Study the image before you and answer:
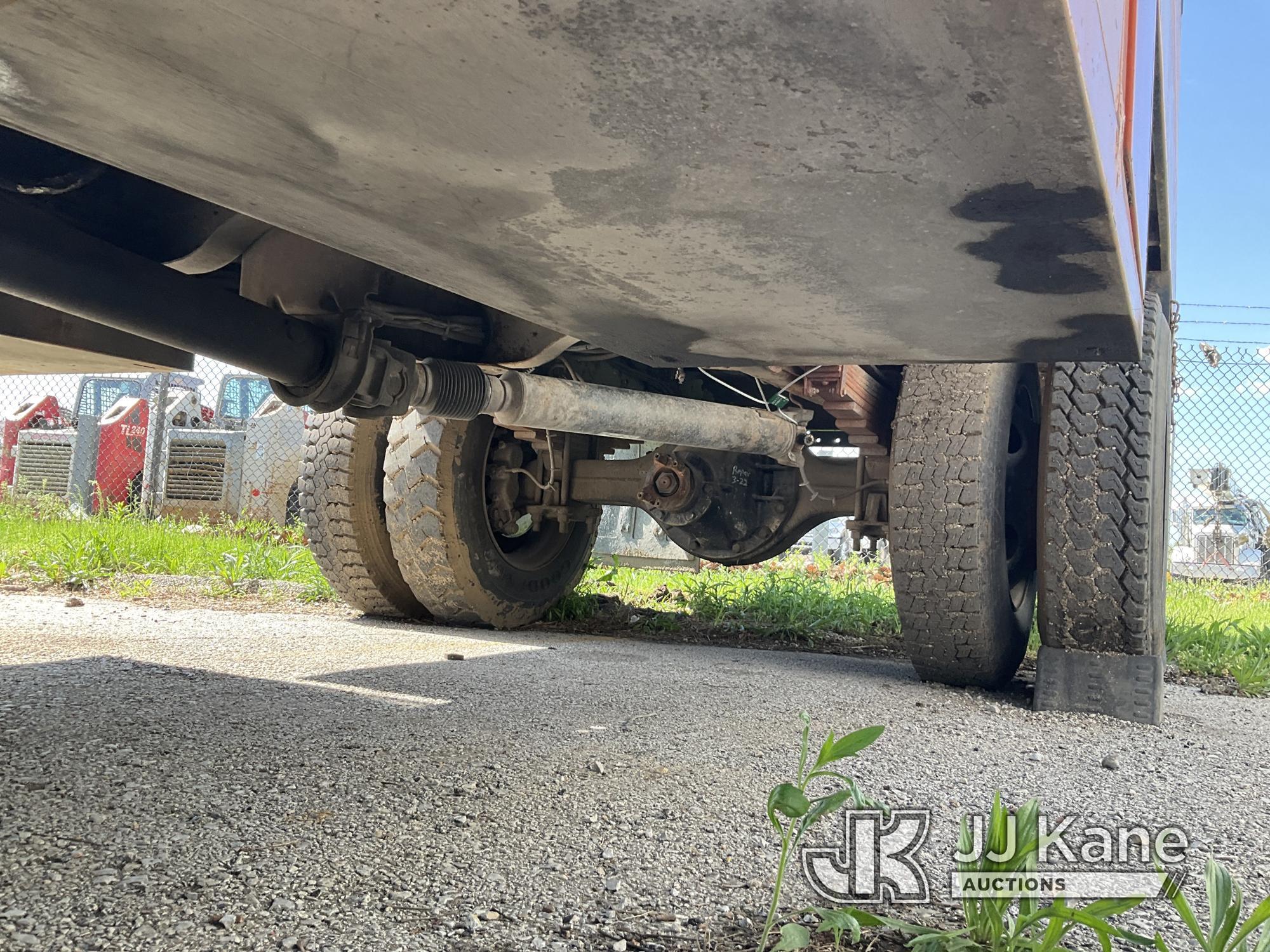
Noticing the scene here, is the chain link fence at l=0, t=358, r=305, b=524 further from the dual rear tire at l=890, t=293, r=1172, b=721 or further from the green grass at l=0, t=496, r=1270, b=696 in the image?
the dual rear tire at l=890, t=293, r=1172, b=721

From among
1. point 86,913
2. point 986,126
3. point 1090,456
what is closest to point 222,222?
point 86,913

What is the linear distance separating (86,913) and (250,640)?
211 centimetres

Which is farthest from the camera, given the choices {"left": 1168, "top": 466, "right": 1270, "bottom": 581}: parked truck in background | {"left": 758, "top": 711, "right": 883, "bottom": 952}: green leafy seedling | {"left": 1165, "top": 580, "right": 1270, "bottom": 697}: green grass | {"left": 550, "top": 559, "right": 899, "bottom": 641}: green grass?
{"left": 1168, "top": 466, "right": 1270, "bottom": 581}: parked truck in background

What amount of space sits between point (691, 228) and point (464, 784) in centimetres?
94

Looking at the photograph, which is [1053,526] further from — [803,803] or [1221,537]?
[1221,537]

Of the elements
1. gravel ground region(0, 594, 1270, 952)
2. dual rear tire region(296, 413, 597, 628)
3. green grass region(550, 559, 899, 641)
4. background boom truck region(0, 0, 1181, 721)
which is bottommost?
gravel ground region(0, 594, 1270, 952)

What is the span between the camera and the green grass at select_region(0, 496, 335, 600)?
479 centimetres

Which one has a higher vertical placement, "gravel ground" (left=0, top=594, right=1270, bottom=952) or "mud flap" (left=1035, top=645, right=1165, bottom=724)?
"mud flap" (left=1035, top=645, right=1165, bottom=724)

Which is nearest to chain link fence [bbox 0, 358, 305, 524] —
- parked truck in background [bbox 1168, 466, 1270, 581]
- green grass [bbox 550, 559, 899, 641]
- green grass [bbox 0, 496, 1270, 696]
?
green grass [bbox 0, 496, 1270, 696]

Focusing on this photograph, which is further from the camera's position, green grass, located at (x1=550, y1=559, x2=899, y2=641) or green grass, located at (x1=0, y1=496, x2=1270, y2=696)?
green grass, located at (x1=550, y1=559, x2=899, y2=641)

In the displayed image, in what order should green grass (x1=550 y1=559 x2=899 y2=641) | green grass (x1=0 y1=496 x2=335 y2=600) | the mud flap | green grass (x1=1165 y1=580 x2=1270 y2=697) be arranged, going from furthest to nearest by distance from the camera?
green grass (x1=0 y1=496 x2=335 y2=600) → green grass (x1=550 y1=559 x2=899 y2=641) → green grass (x1=1165 y1=580 x2=1270 y2=697) → the mud flap

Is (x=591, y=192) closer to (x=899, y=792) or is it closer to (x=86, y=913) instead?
(x=86, y=913)

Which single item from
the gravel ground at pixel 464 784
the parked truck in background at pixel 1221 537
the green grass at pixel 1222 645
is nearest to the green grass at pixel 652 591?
the green grass at pixel 1222 645

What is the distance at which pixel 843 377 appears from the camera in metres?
2.84
